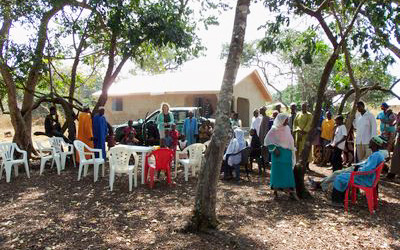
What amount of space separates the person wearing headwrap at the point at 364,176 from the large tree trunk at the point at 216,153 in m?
2.57

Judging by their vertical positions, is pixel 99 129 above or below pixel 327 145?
above

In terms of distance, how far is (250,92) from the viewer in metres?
22.9

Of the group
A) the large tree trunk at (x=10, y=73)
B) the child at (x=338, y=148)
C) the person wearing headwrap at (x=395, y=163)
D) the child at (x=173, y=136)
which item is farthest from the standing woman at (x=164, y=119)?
the person wearing headwrap at (x=395, y=163)

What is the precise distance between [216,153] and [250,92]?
746 inches

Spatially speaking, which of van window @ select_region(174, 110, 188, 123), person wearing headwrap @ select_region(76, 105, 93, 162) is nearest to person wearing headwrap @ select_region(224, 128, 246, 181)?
person wearing headwrap @ select_region(76, 105, 93, 162)

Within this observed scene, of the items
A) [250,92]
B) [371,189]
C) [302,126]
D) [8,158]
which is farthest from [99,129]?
[250,92]

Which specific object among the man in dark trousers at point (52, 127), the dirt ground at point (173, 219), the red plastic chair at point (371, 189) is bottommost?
the dirt ground at point (173, 219)

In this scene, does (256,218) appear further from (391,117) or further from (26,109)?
(26,109)

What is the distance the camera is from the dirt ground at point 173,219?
435 cm

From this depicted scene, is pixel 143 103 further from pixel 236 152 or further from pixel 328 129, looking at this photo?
pixel 236 152

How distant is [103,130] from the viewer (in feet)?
29.7

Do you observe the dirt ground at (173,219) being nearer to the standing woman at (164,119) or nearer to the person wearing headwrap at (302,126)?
the person wearing headwrap at (302,126)

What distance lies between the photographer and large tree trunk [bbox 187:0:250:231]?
4.40 m

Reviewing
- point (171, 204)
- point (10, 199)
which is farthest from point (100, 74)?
point (171, 204)
